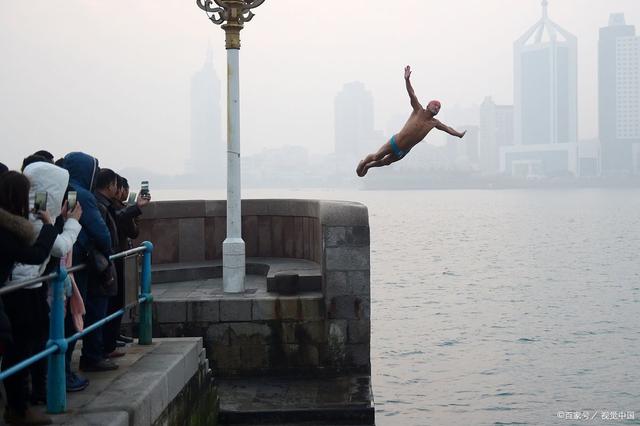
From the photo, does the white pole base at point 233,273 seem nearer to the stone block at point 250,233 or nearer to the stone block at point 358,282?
the stone block at point 358,282

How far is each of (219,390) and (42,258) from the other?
5139 mm

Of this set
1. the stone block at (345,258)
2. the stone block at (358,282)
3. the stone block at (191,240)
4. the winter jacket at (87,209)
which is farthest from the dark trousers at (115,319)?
the stone block at (191,240)

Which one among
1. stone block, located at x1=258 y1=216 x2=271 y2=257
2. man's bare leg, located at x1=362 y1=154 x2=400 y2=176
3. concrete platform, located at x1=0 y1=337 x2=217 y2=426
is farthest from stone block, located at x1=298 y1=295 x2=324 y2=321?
stone block, located at x1=258 y1=216 x2=271 y2=257


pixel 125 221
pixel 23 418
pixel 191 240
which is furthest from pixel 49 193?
pixel 191 240

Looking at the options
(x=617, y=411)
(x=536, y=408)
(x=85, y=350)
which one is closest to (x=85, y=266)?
(x=85, y=350)

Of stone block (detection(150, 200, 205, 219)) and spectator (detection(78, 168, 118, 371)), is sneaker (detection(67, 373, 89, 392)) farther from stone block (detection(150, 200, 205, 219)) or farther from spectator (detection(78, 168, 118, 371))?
stone block (detection(150, 200, 205, 219))

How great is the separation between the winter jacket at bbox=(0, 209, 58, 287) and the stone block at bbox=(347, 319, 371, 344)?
5.71 m

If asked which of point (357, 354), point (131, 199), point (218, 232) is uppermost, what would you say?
point (131, 199)

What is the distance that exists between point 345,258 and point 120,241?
126 inches

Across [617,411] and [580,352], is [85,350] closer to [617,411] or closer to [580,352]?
[617,411]

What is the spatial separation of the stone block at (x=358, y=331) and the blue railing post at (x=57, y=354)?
17.4 feet

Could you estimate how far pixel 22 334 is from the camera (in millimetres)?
4770

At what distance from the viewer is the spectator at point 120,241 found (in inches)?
256

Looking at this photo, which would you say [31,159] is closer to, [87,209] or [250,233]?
[87,209]
